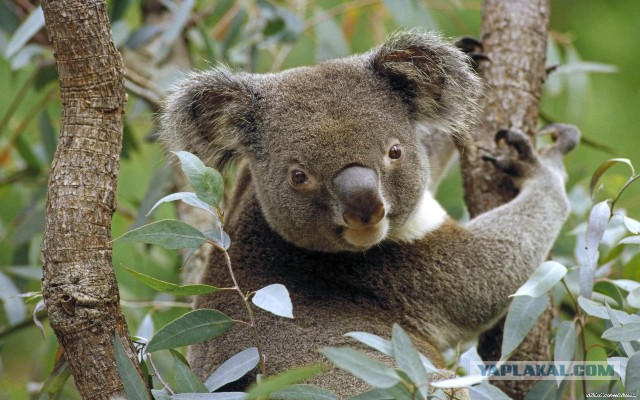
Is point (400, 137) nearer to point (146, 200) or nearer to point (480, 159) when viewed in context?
point (480, 159)

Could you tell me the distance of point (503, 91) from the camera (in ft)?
10.7

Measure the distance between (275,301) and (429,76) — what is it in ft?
4.61

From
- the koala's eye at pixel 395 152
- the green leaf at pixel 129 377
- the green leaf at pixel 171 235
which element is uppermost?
the koala's eye at pixel 395 152

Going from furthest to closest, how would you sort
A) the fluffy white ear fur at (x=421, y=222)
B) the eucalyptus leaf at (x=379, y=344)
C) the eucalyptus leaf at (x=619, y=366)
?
the fluffy white ear fur at (x=421, y=222), the eucalyptus leaf at (x=619, y=366), the eucalyptus leaf at (x=379, y=344)

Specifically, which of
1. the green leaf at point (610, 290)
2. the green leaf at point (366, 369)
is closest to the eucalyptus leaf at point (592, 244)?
the green leaf at point (610, 290)

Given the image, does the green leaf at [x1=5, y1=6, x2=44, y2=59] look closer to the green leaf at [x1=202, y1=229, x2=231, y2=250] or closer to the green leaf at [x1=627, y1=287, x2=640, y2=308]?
the green leaf at [x1=202, y1=229, x2=231, y2=250]

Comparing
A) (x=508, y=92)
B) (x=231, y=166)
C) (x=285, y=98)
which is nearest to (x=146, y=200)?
(x=231, y=166)

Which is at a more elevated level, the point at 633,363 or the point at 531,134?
the point at 531,134

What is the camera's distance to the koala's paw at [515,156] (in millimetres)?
3154

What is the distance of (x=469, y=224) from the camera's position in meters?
3.18

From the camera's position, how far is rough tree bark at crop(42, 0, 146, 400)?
1.91 metres

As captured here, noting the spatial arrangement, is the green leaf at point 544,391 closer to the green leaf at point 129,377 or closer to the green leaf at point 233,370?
the green leaf at point 233,370

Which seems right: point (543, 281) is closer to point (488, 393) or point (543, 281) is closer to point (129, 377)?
point (488, 393)

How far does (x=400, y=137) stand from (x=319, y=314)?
701 millimetres
